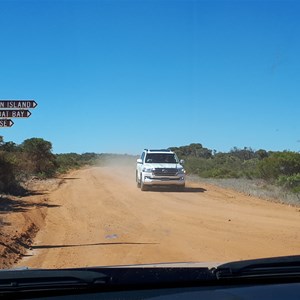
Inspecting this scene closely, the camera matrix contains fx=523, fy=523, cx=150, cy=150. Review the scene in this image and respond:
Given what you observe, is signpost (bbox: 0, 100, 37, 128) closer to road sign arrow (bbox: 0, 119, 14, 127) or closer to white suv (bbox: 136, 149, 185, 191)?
road sign arrow (bbox: 0, 119, 14, 127)

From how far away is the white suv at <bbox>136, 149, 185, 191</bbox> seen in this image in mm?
26094

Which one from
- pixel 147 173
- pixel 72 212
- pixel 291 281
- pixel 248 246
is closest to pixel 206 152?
pixel 147 173

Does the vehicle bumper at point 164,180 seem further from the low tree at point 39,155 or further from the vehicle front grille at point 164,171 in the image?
the low tree at point 39,155

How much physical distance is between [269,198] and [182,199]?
12.3ft

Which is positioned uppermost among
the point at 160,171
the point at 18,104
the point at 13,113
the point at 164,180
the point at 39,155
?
the point at 18,104

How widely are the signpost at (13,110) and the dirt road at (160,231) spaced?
3003 millimetres

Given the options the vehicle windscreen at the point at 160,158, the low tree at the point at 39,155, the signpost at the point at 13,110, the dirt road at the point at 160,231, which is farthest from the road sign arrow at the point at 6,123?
the low tree at the point at 39,155

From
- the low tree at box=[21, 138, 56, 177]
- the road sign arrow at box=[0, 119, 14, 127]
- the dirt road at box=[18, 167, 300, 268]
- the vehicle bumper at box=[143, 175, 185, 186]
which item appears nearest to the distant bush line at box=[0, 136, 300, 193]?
the low tree at box=[21, 138, 56, 177]

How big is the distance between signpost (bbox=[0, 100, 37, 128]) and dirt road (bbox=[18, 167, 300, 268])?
300cm

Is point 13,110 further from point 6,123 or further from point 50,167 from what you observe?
point 50,167

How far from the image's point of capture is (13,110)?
13.0 m

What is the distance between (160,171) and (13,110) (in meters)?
13.8

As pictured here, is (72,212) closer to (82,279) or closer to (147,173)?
(147,173)

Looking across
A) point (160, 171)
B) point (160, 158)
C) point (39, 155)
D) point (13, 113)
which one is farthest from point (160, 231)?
point (39, 155)
